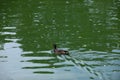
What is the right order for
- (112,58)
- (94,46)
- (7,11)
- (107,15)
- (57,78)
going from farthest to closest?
1. (7,11)
2. (107,15)
3. (94,46)
4. (112,58)
5. (57,78)

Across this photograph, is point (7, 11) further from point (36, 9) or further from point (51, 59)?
point (51, 59)

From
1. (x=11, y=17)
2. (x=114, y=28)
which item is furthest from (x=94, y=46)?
(x=11, y=17)

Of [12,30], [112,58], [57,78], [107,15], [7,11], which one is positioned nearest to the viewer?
[57,78]

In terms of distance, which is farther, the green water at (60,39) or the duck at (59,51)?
the duck at (59,51)

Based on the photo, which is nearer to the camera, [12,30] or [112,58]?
[112,58]

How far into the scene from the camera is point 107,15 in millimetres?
29547

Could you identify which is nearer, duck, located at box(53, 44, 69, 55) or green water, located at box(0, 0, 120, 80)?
green water, located at box(0, 0, 120, 80)

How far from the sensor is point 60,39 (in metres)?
24.1

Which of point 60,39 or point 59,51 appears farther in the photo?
point 60,39

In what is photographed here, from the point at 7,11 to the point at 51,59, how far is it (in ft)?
37.6

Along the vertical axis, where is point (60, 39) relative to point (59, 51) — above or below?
above

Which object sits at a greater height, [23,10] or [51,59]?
[23,10]

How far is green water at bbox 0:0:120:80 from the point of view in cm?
1944

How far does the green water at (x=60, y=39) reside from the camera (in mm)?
19438
